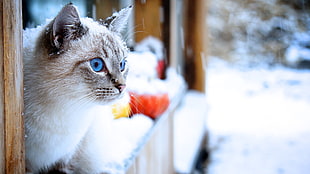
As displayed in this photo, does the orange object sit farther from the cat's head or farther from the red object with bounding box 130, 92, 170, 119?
the red object with bounding box 130, 92, 170, 119

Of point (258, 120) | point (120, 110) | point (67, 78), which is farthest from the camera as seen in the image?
point (258, 120)

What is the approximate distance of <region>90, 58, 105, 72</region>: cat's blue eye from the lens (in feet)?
2.76

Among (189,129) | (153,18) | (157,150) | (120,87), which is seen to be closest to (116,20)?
(120,87)

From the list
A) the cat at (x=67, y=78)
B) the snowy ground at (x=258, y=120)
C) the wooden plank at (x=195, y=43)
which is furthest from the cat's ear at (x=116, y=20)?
the wooden plank at (x=195, y=43)

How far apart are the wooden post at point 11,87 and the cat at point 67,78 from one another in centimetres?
7

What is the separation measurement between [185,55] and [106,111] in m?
2.68

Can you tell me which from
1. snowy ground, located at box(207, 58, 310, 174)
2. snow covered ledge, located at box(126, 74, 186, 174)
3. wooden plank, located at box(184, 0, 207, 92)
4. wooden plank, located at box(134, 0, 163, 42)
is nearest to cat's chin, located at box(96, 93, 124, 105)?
snow covered ledge, located at box(126, 74, 186, 174)

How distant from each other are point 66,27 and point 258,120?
372cm

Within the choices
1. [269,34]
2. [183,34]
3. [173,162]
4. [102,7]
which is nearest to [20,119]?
[102,7]

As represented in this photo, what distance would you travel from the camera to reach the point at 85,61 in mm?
842

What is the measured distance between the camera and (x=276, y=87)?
5.38 metres

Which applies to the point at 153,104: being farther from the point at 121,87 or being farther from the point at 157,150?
the point at 121,87

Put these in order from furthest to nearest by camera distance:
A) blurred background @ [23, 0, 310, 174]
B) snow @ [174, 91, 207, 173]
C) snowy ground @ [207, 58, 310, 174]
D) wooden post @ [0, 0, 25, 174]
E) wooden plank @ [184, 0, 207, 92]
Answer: wooden plank @ [184, 0, 207, 92] → snowy ground @ [207, 58, 310, 174] → snow @ [174, 91, 207, 173] → blurred background @ [23, 0, 310, 174] → wooden post @ [0, 0, 25, 174]

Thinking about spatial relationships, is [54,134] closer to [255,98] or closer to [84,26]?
[84,26]
